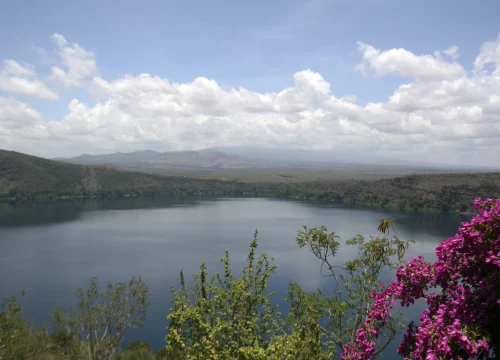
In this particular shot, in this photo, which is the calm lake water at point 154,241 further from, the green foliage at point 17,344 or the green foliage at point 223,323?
the green foliage at point 223,323

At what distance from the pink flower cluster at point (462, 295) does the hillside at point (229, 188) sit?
406ft

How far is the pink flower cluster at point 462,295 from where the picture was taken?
5957 millimetres

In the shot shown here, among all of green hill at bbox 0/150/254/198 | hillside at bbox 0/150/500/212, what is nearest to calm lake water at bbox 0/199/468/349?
hillside at bbox 0/150/500/212

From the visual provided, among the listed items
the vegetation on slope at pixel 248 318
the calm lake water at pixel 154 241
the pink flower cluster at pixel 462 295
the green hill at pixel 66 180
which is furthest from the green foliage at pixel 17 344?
the green hill at pixel 66 180

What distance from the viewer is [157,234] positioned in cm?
8531

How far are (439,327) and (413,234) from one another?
8365cm

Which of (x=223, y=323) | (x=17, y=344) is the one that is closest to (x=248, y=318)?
(x=223, y=323)

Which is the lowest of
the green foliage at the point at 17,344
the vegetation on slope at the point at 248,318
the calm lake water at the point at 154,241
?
the calm lake water at the point at 154,241

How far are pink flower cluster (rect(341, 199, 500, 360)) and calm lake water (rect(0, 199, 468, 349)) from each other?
31.2 m

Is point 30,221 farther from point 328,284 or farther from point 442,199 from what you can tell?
point 442,199

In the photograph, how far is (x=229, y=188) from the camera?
19962 centimetres

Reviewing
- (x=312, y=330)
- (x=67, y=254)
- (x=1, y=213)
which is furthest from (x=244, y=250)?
(x=1, y=213)

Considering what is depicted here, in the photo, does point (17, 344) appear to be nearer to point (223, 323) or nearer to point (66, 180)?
point (223, 323)

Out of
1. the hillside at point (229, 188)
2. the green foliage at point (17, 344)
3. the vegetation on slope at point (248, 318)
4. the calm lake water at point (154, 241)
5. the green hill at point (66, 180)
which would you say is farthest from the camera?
the green hill at point (66, 180)
